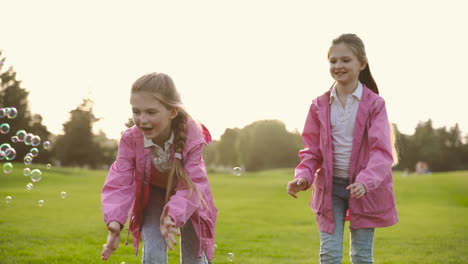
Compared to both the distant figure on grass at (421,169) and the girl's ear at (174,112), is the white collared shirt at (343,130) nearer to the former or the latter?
the girl's ear at (174,112)

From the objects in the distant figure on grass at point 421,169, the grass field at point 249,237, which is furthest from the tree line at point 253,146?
the grass field at point 249,237

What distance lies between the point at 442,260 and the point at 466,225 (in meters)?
5.37

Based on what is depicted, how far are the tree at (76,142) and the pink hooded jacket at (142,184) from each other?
5090cm

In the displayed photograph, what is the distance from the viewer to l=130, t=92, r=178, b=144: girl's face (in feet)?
11.5

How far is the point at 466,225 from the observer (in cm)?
1163

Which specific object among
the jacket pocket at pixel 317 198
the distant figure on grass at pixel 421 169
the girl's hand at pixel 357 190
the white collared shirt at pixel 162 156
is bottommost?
the distant figure on grass at pixel 421 169

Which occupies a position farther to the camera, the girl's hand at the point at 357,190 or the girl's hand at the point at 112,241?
the girl's hand at the point at 357,190

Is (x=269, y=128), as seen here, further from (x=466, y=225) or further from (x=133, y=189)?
(x=133, y=189)

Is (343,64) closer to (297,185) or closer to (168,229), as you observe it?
(297,185)

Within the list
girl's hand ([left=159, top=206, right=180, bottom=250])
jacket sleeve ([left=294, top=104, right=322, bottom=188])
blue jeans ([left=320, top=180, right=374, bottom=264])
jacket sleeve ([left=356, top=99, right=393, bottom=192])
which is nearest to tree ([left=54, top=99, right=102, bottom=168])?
jacket sleeve ([left=294, top=104, right=322, bottom=188])

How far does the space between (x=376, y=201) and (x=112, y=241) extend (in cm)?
192

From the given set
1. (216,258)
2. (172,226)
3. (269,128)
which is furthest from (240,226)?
(269,128)

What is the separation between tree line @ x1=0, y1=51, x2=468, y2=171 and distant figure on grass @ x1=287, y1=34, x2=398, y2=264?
45482 mm

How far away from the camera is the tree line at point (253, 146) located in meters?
53.2
